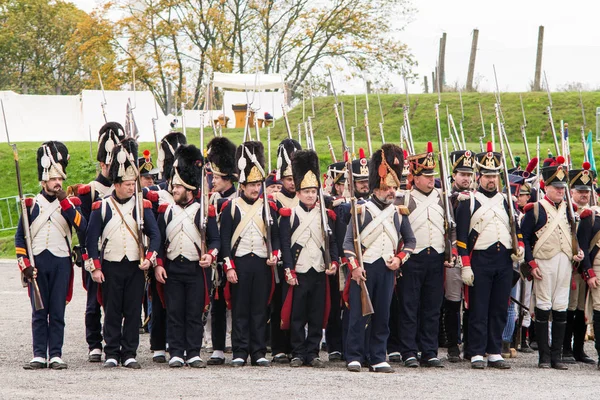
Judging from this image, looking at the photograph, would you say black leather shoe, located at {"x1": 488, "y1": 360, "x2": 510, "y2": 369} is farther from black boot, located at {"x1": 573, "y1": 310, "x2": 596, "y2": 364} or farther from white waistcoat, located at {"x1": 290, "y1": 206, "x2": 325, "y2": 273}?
white waistcoat, located at {"x1": 290, "y1": 206, "x2": 325, "y2": 273}

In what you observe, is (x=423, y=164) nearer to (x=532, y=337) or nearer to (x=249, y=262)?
(x=249, y=262)

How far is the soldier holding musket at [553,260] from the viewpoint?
8.95 m

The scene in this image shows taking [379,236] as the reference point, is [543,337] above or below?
below

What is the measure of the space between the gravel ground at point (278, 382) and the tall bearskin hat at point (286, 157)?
1.79 m

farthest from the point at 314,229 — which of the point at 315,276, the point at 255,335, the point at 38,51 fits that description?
the point at 38,51

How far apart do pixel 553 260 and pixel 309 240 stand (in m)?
2.25

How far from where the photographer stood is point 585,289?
927 cm

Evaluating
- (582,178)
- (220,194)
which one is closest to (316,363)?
(220,194)

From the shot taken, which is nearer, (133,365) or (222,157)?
(133,365)

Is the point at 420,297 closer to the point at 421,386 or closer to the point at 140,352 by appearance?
the point at 421,386

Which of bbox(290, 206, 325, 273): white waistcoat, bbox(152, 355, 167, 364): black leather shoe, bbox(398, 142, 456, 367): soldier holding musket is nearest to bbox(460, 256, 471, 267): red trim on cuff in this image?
bbox(398, 142, 456, 367): soldier holding musket

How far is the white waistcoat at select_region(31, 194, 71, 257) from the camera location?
843cm

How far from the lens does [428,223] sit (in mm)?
8867

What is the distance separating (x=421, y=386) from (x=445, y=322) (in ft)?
6.04
